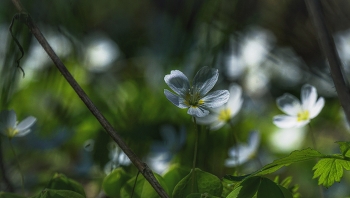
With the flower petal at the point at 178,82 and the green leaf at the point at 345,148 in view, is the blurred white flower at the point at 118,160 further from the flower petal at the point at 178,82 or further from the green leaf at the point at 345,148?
the green leaf at the point at 345,148

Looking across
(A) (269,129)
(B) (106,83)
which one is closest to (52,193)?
(A) (269,129)

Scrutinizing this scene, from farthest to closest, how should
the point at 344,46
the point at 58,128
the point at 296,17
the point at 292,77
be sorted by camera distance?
the point at 296,17
the point at 292,77
the point at 344,46
the point at 58,128

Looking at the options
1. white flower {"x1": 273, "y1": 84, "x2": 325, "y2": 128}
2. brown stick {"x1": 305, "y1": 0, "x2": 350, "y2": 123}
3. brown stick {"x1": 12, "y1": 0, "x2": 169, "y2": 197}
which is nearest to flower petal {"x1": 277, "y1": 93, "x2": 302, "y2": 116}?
white flower {"x1": 273, "y1": 84, "x2": 325, "y2": 128}

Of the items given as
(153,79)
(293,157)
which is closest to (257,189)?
(293,157)

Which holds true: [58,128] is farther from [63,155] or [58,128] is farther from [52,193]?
[52,193]

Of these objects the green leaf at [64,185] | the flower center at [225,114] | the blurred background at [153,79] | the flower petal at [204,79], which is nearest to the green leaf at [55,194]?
the green leaf at [64,185]
